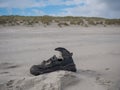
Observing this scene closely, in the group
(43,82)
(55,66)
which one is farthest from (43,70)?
(43,82)

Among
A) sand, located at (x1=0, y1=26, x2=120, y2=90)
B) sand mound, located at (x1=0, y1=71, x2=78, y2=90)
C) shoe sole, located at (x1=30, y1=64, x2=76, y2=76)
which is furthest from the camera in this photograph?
shoe sole, located at (x1=30, y1=64, x2=76, y2=76)

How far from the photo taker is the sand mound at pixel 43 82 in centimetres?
482

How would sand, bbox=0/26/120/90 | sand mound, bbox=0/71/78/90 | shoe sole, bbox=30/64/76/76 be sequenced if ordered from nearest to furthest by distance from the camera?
1. sand mound, bbox=0/71/78/90
2. sand, bbox=0/26/120/90
3. shoe sole, bbox=30/64/76/76

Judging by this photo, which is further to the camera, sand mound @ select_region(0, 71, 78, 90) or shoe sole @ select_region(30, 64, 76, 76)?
shoe sole @ select_region(30, 64, 76, 76)

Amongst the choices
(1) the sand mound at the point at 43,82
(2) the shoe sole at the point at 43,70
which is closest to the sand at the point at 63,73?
(1) the sand mound at the point at 43,82

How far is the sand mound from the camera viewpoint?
15.8 feet

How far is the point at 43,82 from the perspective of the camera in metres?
4.93

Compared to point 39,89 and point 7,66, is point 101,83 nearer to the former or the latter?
point 39,89

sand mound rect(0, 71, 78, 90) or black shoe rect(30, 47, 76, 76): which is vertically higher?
black shoe rect(30, 47, 76, 76)

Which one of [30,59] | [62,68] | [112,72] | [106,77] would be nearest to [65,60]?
[62,68]

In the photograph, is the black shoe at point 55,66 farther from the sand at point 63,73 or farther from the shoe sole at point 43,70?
the sand at point 63,73

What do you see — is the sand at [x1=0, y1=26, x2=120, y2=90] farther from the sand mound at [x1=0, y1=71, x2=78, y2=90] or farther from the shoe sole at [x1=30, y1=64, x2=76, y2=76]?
the shoe sole at [x1=30, y1=64, x2=76, y2=76]

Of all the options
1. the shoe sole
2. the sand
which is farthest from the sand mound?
the shoe sole

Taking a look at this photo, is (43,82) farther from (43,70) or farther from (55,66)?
(55,66)
